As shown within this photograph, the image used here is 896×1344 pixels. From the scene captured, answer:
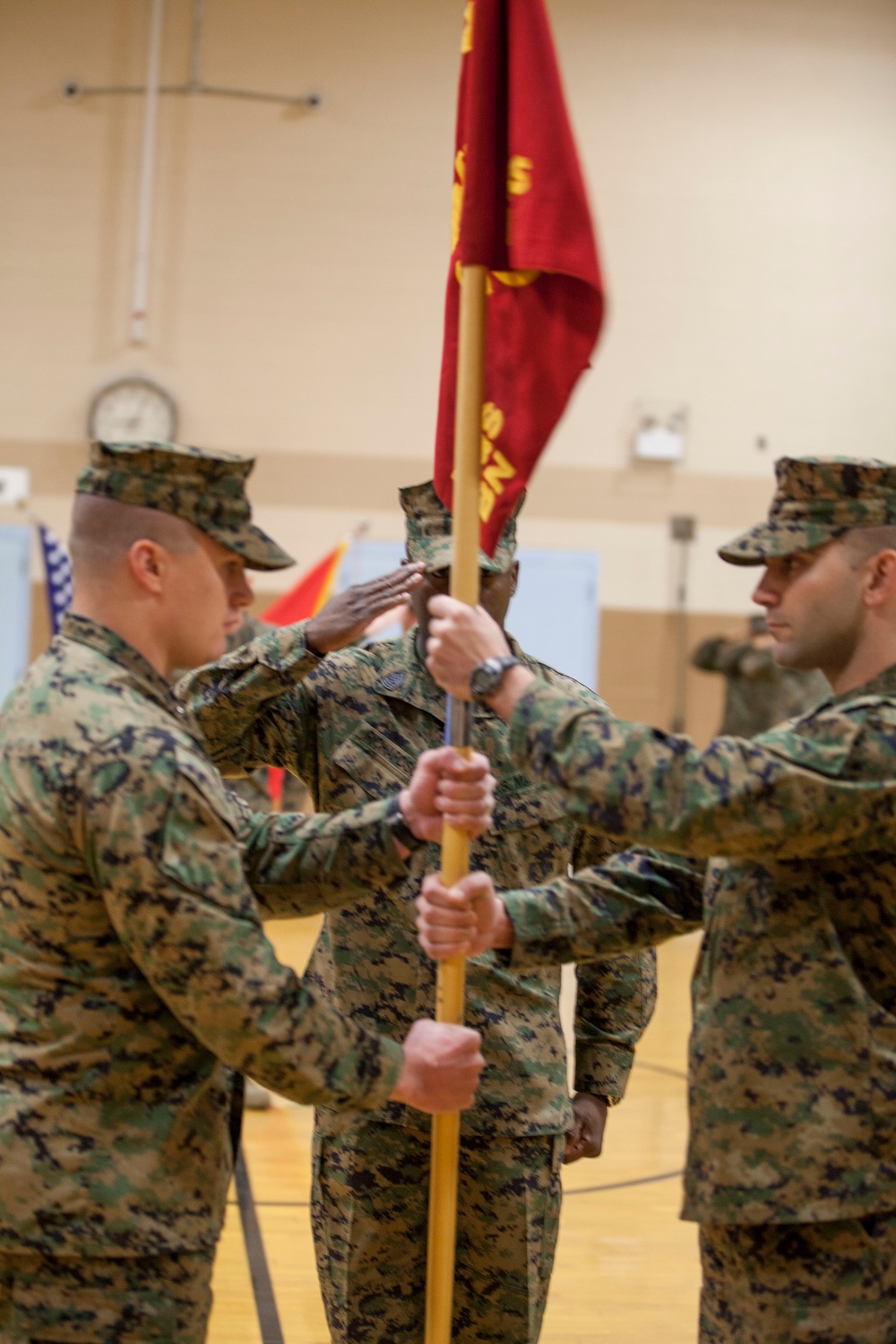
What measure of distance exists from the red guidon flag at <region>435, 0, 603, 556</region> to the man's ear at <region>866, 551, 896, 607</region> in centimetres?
57

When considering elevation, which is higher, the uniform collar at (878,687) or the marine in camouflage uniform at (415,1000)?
the uniform collar at (878,687)

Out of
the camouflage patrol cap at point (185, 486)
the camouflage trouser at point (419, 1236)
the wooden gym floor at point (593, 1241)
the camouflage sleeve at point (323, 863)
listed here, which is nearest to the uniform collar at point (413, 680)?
the camouflage sleeve at point (323, 863)

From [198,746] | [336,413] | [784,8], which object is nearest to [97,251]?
[336,413]

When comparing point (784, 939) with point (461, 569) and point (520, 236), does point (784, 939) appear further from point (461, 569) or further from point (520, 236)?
point (520, 236)

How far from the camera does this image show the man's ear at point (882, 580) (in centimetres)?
224

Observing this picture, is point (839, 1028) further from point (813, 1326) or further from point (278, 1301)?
point (278, 1301)

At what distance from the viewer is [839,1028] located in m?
2.09

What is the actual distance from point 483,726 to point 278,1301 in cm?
213

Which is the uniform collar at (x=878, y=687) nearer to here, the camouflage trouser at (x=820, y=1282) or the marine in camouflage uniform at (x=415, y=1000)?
the marine in camouflage uniform at (x=415, y=1000)

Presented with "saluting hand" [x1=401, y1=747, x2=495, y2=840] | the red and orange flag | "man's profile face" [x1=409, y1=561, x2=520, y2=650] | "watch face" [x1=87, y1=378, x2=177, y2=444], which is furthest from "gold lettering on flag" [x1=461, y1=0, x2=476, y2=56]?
"watch face" [x1=87, y1=378, x2=177, y2=444]

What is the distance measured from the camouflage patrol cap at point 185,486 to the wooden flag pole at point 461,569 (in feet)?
0.98

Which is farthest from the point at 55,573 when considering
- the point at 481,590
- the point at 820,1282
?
the point at 820,1282

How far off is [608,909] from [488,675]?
21.6 inches

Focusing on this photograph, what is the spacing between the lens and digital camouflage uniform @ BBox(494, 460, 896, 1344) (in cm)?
202
